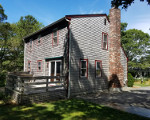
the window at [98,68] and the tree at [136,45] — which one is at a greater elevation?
the tree at [136,45]

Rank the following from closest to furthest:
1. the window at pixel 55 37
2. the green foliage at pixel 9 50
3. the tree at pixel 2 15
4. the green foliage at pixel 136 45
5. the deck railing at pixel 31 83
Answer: the deck railing at pixel 31 83 < the window at pixel 55 37 < the green foliage at pixel 9 50 < the tree at pixel 2 15 < the green foliage at pixel 136 45

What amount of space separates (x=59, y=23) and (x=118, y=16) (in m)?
6.63

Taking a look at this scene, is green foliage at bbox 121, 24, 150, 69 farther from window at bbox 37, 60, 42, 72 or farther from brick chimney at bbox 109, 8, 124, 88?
window at bbox 37, 60, 42, 72

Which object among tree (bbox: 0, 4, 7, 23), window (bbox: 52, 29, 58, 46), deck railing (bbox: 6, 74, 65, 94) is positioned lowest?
deck railing (bbox: 6, 74, 65, 94)

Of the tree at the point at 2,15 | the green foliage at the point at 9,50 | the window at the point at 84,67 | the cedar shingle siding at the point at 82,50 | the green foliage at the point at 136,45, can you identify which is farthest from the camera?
the green foliage at the point at 136,45

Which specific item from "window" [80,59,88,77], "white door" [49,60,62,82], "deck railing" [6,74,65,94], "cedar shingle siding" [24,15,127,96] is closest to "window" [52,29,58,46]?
"cedar shingle siding" [24,15,127,96]

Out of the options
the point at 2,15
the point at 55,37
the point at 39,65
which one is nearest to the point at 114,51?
the point at 55,37

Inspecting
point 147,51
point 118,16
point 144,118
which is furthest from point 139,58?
point 144,118

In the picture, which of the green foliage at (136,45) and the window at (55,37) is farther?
the green foliage at (136,45)

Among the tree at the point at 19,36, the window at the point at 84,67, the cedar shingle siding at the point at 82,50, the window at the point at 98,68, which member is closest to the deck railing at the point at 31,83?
the cedar shingle siding at the point at 82,50

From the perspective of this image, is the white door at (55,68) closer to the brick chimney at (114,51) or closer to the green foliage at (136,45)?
the brick chimney at (114,51)

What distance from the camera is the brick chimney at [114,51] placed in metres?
13.5

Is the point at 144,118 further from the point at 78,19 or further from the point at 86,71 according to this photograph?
the point at 78,19

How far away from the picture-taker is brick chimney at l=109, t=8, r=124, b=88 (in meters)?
13.5
